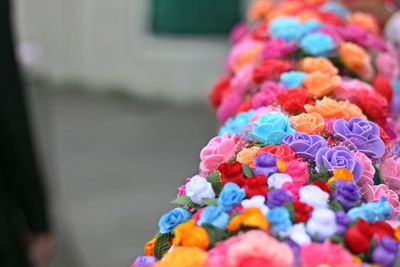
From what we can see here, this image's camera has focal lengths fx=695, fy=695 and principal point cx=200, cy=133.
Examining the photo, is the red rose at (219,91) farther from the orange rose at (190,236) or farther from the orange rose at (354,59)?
the orange rose at (190,236)

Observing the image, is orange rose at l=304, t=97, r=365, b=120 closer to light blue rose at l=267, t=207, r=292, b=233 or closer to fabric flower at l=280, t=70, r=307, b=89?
fabric flower at l=280, t=70, r=307, b=89

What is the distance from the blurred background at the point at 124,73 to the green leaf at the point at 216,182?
157 inches

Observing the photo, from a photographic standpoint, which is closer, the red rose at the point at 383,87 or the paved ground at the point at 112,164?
the red rose at the point at 383,87

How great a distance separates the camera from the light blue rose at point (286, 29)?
1.21 metres

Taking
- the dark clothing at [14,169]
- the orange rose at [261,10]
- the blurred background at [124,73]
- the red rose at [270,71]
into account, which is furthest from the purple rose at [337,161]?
the blurred background at [124,73]

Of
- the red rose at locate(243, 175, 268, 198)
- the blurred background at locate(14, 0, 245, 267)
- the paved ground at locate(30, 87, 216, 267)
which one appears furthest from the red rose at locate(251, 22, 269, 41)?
the blurred background at locate(14, 0, 245, 267)

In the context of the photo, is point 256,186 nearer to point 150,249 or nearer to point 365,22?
point 150,249

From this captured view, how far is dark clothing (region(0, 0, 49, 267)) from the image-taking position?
2.11 metres

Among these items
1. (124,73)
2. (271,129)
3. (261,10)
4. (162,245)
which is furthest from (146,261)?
(124,73)

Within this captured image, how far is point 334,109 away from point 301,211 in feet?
0.92

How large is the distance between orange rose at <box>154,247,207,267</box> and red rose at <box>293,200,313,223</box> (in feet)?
0.33

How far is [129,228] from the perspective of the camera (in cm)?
392

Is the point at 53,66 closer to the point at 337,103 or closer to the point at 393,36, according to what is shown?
the point at 393,36

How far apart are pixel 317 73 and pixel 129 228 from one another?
2.99 meters
